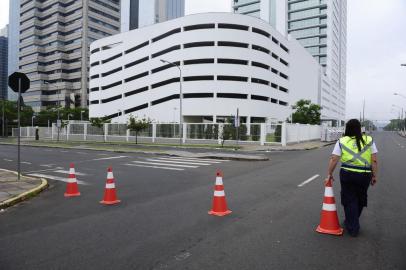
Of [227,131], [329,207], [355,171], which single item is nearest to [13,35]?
[227,131]

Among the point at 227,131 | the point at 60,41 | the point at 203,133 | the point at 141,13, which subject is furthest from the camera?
the point at 141,13

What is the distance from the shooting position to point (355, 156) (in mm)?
5086

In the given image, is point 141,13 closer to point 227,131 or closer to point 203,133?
point 203,133

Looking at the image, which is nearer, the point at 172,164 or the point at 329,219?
the point at 329,219

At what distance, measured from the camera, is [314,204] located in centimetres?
707

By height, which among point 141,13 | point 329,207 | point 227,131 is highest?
point 141,13

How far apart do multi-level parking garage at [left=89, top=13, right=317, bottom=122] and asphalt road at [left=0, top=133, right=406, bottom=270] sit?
174ft

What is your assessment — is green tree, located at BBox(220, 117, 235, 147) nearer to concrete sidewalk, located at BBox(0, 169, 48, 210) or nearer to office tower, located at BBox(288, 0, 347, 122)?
concrete sidewalk, located at BBox(0, 169, 48, 210)

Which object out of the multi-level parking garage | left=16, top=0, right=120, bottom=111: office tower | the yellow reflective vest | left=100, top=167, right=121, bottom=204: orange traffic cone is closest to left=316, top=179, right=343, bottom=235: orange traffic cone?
the yellow reflective vest

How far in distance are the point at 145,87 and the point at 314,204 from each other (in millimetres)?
66167

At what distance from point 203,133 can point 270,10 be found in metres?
84.9

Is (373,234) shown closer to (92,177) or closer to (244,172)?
(244,172)

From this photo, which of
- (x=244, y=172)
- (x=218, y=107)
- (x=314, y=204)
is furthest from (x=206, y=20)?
(x=314, y=204)

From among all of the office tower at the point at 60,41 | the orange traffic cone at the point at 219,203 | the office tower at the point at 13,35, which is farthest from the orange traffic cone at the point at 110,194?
the office tower at the point at 13,35
